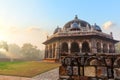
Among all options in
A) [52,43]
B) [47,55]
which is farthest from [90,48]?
[47,55]

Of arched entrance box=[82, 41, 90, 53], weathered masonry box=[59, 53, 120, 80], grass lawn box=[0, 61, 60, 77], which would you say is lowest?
grass lawn box=[0, 61, 60, 77]

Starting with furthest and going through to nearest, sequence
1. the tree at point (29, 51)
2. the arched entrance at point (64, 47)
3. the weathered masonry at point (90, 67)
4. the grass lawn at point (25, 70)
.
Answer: the tree at point (29, 51)
the arched entrance at point (64, 47)
the grass lawn at point (25, 70)
the weathered masonry at point (90, 67)

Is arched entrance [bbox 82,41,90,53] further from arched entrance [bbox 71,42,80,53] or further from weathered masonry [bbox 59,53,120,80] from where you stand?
weathered masonry [bbox 59,53,120,80]

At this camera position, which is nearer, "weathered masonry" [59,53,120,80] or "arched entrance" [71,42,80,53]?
"weathered masonry" [59,53,120,80]

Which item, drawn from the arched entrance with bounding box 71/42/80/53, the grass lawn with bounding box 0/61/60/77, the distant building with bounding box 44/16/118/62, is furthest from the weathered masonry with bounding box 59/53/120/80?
the arched entrance with bounding box 71/42/80/53

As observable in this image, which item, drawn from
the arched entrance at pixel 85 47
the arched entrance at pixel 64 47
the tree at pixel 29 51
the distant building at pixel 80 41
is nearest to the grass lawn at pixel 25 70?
the distant building at pixel 80 41

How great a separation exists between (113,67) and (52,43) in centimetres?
3141

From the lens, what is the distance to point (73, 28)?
35.1 m

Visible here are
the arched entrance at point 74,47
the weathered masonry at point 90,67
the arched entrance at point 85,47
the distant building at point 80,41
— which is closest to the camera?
the weathered masonry at point 90,67

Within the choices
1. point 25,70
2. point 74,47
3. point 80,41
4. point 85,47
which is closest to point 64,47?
point 74,47

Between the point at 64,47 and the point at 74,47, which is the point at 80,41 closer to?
the point at 74,47

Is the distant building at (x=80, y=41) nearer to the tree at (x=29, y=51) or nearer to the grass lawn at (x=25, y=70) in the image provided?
the grass lawn at (x=25, y=70)

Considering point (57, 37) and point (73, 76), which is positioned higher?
point (57, 37)

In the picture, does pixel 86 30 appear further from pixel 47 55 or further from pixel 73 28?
pixel 47 55
